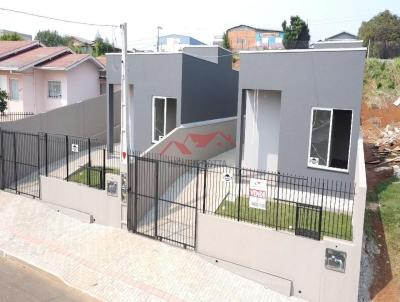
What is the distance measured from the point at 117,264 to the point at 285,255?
4.16 m

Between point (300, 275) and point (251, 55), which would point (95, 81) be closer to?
point (251, 55)

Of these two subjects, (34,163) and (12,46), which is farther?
(12,46)

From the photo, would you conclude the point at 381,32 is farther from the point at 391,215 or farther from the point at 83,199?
the point at 83,199

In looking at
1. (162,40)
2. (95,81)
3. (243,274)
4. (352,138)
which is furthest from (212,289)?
(162,40)

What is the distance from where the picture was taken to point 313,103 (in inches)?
492

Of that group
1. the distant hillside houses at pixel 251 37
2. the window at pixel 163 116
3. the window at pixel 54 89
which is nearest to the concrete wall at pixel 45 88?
the window at pixel 54 89

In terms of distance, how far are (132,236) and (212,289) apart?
3.32 m

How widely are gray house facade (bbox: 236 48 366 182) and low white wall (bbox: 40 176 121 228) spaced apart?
4.56 meters

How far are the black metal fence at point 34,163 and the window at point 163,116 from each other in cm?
210

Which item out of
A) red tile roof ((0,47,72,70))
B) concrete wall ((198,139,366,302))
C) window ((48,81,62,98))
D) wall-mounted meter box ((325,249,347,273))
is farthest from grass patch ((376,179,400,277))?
red tile roof ((0,47,72,70))

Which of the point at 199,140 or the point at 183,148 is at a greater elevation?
the point at 199,140

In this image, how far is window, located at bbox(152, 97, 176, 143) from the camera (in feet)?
53.3

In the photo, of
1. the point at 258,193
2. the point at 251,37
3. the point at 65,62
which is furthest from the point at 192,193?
the point at 251,37

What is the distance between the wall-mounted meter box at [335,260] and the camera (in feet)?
28.3
